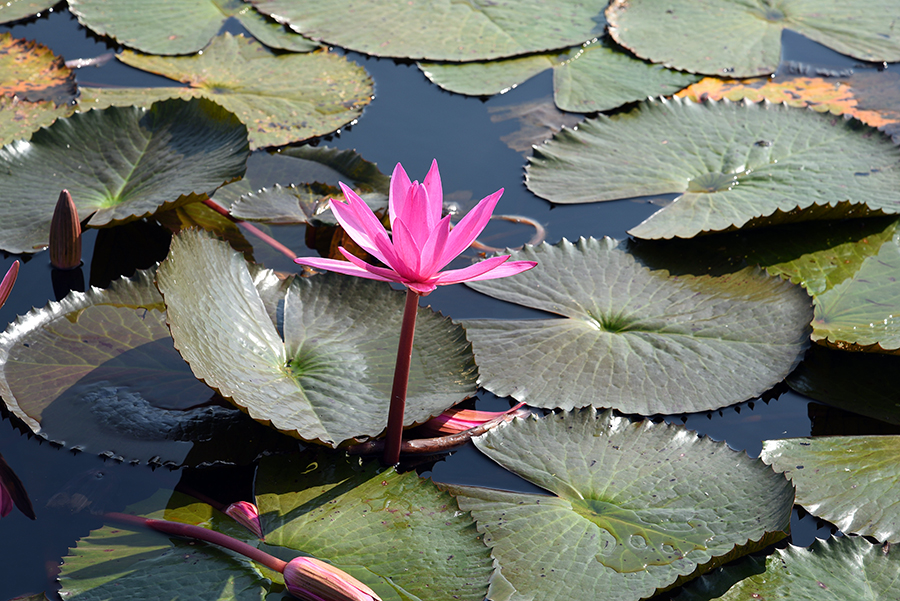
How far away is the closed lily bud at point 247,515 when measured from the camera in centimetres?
136

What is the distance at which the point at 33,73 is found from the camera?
2.91m

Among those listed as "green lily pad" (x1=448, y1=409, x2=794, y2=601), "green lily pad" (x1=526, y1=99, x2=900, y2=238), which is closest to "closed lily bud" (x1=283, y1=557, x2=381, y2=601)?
"green lily pad" (x1=448, y1=409, x2=794, y2=601)

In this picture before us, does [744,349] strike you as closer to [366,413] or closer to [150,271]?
[366,413]

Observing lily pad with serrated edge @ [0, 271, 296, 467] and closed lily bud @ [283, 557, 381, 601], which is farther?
lily pad with serrated edge @ [0, 271, 296, 467]

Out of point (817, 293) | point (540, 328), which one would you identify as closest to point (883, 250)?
point (817, 293)

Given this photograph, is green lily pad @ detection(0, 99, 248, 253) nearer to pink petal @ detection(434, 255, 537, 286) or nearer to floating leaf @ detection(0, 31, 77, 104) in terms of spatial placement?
floating leaf @ detection(0, 31, 77, 104)

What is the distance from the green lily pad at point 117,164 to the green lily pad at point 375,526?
3.15ft

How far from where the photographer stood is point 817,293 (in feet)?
6.79

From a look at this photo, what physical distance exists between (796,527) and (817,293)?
0.83 meters

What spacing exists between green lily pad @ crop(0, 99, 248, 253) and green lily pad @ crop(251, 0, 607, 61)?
1.19 meters

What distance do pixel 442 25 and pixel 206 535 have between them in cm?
274

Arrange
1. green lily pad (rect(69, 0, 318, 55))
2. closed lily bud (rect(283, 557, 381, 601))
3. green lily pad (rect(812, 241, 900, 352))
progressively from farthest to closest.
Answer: green lily pad (rect(69, 0, 318, 55)) < green lily pad (rect(812, 241, 900, 352)) < closed lily bud (rect(283, 557, 381, 601))

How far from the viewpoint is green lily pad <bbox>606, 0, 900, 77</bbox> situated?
10.5 ft

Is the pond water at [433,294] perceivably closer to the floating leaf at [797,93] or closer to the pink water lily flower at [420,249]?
the floating leaf at [797,93]
